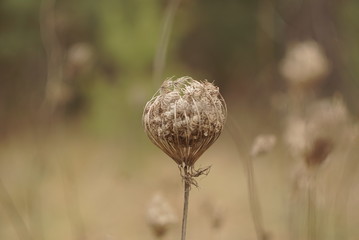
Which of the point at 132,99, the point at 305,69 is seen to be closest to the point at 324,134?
the point at 305,69

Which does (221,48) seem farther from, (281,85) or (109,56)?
(109,56)

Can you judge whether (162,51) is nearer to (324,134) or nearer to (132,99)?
(324,134)

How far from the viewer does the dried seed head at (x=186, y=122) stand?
58cm

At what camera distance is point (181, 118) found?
1.91ft

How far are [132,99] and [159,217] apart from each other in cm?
254

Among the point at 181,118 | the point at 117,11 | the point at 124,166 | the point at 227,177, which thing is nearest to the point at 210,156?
the point at 227,177

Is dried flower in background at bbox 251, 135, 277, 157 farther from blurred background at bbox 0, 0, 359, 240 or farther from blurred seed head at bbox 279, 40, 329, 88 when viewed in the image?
blurred background at bbox 0, 0, 359, 240

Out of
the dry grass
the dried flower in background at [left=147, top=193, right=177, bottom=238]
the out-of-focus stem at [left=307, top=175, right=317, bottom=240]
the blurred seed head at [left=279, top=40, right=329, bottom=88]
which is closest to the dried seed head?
the dried flower in background at [left=147, top=193, right=177, bottom=238]

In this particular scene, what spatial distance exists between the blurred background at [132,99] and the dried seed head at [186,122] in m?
1.41

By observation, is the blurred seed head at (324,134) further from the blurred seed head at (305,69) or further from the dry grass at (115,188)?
the dry grass at (115,188)

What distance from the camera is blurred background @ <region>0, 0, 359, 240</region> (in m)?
2.54

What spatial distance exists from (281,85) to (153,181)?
1439mm

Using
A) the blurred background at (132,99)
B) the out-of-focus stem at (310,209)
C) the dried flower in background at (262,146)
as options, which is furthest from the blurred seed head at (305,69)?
the blurred background at (132,99)

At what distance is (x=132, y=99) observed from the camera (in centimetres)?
332
